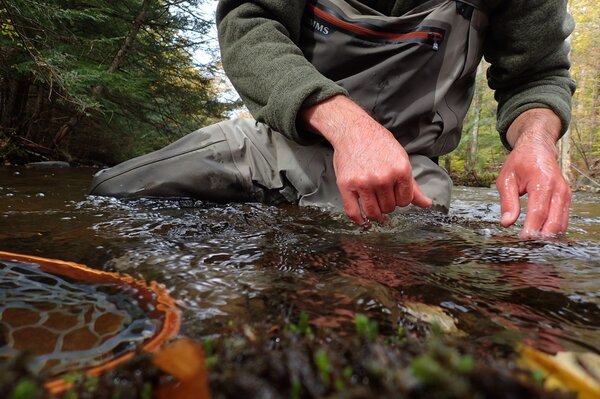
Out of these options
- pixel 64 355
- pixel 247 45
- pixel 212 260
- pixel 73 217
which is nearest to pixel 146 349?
pixel 64 355

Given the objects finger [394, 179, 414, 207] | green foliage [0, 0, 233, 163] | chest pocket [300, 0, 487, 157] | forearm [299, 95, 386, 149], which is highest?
green foliage [0, 0, 233, 163]

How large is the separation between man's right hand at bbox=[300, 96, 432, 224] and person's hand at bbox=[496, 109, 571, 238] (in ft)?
1.79

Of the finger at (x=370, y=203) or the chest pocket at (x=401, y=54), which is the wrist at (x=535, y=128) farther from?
the finger at (x=370, y=203)

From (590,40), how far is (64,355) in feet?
69.2

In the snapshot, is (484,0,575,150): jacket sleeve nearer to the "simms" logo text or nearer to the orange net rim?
the "simms" logo text

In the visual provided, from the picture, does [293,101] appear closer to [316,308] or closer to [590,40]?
[316,308]

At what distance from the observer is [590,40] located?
16.2m

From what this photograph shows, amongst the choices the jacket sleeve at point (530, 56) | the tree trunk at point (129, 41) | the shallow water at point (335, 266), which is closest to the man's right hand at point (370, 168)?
the shallow water at point (335, 266)

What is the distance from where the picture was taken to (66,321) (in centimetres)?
68

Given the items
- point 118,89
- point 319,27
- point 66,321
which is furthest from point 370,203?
point 118,89

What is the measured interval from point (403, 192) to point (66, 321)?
1.04 metres

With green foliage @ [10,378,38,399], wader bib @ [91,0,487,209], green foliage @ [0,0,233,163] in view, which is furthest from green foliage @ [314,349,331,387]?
green foliage @ [0,0,233,163]

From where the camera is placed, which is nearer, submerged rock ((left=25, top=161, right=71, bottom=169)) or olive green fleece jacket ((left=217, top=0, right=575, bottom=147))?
olive green fleece jacket ((left=217, top=0, right=575, bottom=147))

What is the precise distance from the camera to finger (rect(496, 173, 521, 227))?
5.38 ft
